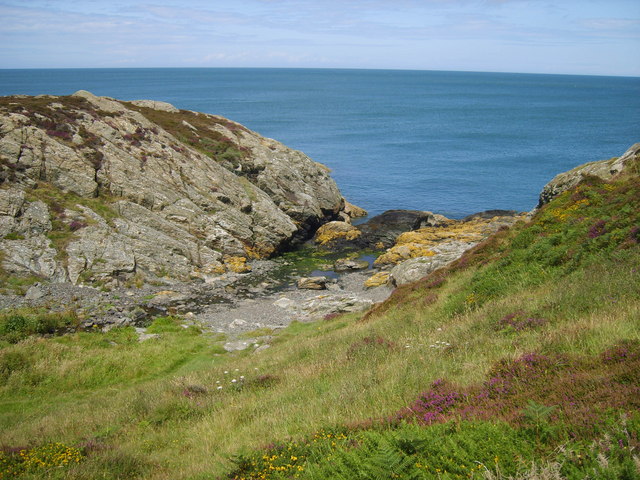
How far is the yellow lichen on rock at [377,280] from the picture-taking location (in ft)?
139

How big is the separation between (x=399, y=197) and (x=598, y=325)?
214 ft

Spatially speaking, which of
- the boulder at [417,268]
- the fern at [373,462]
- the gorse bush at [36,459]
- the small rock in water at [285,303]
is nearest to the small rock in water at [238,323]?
the small rock in water at [285,303]

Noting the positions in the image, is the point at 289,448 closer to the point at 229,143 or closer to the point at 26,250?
the point at 26,250

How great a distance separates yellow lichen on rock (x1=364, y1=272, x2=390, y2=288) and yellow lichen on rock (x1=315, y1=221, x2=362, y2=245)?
13.2 m

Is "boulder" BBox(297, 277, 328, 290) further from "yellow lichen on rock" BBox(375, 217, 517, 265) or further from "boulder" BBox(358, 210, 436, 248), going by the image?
"boulder" BBox(358, 210, 436, 248)

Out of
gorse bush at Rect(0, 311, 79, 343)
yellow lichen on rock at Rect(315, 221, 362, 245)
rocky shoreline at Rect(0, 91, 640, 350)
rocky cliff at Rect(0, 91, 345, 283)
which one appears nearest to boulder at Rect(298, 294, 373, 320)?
rocky shoreline at Rect(0, 91, 640, 350)

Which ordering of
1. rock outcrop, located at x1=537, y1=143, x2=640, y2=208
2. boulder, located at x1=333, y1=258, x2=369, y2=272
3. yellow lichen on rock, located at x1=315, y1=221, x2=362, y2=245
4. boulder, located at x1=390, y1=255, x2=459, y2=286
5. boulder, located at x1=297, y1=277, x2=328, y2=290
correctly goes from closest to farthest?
rock outcrop, located at x1=537, y1=143, x2=640, y2=208
boulder, located at x1=390, y1=255, x2=459, y2=286
boulder, located at x1=297, y1=277, x2=328, y2=290
boulder, located at x1=333, y1=258, x2=369, y2=272
yellow lichen on rock, located at x1=315, y1=221, x2=362, y2=245

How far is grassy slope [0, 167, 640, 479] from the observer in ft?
31.7

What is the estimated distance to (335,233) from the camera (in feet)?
188

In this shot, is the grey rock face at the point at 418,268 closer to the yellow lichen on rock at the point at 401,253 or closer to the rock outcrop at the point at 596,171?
the yellow lichen on rock at the point at 401,253

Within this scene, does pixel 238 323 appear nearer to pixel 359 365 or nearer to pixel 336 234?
pixel 359 365

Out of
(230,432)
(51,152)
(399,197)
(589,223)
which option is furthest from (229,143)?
(230,432)

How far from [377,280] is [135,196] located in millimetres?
27044

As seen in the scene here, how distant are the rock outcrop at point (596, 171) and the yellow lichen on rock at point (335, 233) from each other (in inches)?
882
